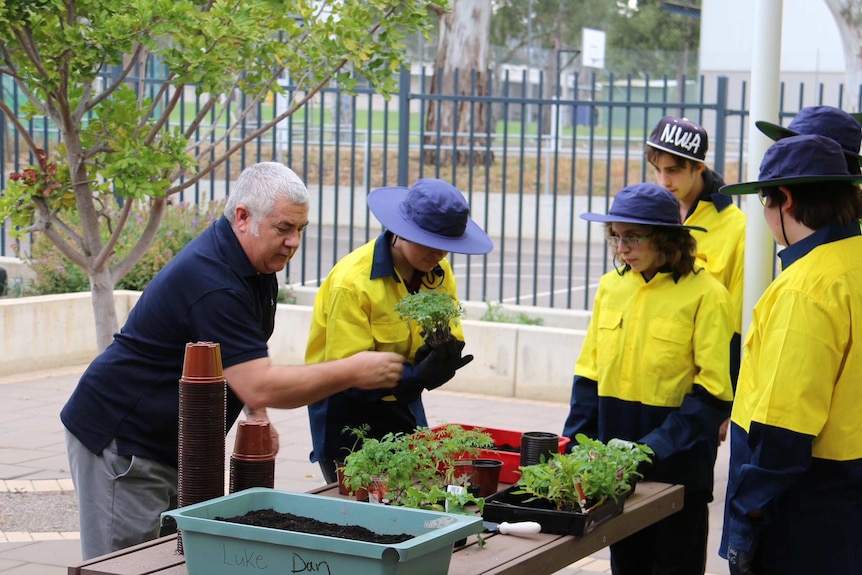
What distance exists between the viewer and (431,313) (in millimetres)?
3539

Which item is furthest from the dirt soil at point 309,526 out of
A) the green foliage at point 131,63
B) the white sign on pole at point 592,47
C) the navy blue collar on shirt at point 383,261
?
the white sign on pole at point 592,47

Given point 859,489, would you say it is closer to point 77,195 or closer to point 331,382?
point 331,382

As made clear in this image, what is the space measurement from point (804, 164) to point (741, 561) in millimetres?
1062

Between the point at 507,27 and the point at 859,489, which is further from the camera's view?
the point at 507,27

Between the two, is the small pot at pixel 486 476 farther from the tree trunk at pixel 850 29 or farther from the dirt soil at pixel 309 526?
the tree trunk at pixel 850 29

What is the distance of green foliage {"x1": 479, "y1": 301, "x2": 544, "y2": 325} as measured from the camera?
976 centimetres

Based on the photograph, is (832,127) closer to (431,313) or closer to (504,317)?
(431,313)

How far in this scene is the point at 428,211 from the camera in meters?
3.88

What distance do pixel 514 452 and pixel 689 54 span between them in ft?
157

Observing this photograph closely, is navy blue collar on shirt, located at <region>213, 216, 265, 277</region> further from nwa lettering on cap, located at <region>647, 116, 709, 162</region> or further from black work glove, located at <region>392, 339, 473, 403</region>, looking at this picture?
nwa lettering on cap, located at <region>647, 116, 709, 162</region>

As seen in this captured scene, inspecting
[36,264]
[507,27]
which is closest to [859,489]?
[36,264]

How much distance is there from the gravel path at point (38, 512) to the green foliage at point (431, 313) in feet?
9.60

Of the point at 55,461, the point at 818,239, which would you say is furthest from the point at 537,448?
the point at 55,461

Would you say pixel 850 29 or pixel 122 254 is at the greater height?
pixel 850 29
